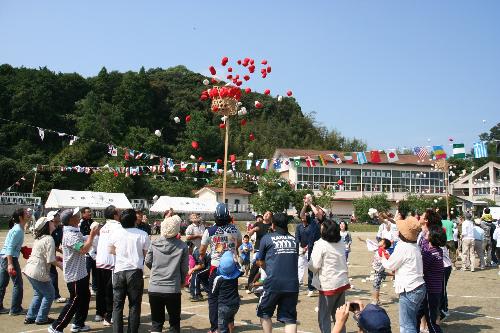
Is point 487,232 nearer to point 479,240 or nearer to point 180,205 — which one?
point 479,240

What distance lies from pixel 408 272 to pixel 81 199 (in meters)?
27.9

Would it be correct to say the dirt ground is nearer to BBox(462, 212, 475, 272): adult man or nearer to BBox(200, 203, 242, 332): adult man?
BBox(200, 203, 242, 332): adult man

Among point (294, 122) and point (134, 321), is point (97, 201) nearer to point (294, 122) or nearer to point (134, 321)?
point (134, 321)

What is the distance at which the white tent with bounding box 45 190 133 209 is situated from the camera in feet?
93.9

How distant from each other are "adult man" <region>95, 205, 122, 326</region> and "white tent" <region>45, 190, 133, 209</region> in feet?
72.0

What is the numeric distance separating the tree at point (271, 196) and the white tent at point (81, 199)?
58.3ft

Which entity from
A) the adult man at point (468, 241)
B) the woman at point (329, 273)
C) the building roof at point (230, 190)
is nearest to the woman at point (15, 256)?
the woman at point (329, 273)

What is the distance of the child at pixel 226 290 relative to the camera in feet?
19.5

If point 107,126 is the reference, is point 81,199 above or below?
below

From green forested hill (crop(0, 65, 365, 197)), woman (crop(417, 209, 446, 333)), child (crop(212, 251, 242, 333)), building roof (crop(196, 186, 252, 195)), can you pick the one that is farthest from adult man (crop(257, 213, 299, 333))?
building roof (crop(196, 186, 252, 195))

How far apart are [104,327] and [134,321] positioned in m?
1.50

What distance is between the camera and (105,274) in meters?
7.27

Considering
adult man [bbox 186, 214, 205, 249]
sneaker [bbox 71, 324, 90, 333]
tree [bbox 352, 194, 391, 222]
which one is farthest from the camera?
tree [bbox 352, 194, 391, 222]

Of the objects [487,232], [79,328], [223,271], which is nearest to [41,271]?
[79,328]
